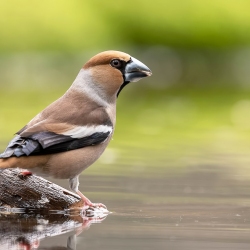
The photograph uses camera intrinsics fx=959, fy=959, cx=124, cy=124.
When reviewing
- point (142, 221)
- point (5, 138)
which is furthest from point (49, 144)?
point (5, 138)

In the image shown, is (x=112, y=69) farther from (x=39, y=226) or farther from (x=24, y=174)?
(x=39, y=226)

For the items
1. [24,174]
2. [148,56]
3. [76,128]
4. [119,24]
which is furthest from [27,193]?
[119,24]

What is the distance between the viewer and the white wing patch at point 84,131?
730 cm

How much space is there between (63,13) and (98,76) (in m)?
19.2

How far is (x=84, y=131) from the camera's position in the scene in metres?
7.40

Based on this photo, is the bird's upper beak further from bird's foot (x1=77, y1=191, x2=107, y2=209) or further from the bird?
bird's foot (x1=77, y1=191, x2=107, y2=209)

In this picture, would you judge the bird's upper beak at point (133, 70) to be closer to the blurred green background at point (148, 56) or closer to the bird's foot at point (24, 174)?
the bird's foot at point (24, 174)

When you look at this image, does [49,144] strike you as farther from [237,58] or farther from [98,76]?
[237,58]

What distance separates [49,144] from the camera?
23.2 ft

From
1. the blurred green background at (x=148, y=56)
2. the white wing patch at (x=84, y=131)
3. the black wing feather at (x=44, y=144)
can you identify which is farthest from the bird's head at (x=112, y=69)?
the blurred green background at (x=148, y=56)

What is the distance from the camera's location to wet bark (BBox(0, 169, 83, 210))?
7.10m

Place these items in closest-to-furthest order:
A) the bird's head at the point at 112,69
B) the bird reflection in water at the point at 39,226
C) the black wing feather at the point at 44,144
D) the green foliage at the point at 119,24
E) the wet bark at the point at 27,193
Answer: the bird reflection in water at the point at 39,226
the black wing feather at the point at 44,144
the wet bark at the point at 27,193
the bird's head at the point at 112,69
the green foliage at the point at 119,24

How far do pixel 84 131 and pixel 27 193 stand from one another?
26.4 inches

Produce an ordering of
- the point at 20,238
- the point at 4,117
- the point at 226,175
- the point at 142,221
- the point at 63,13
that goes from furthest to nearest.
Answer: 1. the point at 63,13
2. the point at 4,117
3. the point at 226,175
4. the point at 142,221
5. the point at 20,238
